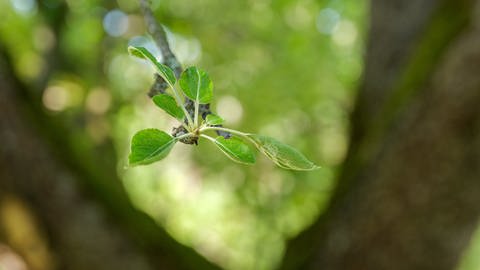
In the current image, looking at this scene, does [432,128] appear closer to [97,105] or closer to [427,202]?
[427,202]

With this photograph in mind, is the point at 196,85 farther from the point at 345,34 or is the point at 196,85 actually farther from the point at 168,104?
the point at 345,34

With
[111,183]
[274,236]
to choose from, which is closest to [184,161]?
[274,236]

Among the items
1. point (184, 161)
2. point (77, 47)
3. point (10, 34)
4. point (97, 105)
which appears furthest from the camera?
point (184, 161)

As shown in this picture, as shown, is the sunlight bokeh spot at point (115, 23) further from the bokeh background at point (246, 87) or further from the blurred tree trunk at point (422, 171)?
the blurred tree trunk at point (422, 171)

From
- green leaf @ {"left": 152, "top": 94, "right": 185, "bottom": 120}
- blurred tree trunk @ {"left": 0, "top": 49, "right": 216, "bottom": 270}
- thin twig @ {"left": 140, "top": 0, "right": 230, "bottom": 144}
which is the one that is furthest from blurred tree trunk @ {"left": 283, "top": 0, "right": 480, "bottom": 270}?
green leaf @ {"left": 152, "top": 94, "right": 185, "bottom": 120}

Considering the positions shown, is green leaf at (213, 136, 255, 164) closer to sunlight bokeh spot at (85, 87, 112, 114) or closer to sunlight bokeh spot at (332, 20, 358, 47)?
sunlight bokeh spot at (85, 87, 112, 114)

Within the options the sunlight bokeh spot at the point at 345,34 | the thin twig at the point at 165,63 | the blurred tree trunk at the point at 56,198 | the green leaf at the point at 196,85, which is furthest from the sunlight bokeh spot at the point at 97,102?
the green leaf at the point at 196,85

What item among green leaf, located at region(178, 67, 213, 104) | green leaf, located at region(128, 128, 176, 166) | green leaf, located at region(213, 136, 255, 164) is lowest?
green leaf, located at region(128, 128, 176, 166)

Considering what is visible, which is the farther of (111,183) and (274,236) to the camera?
(274,236)
